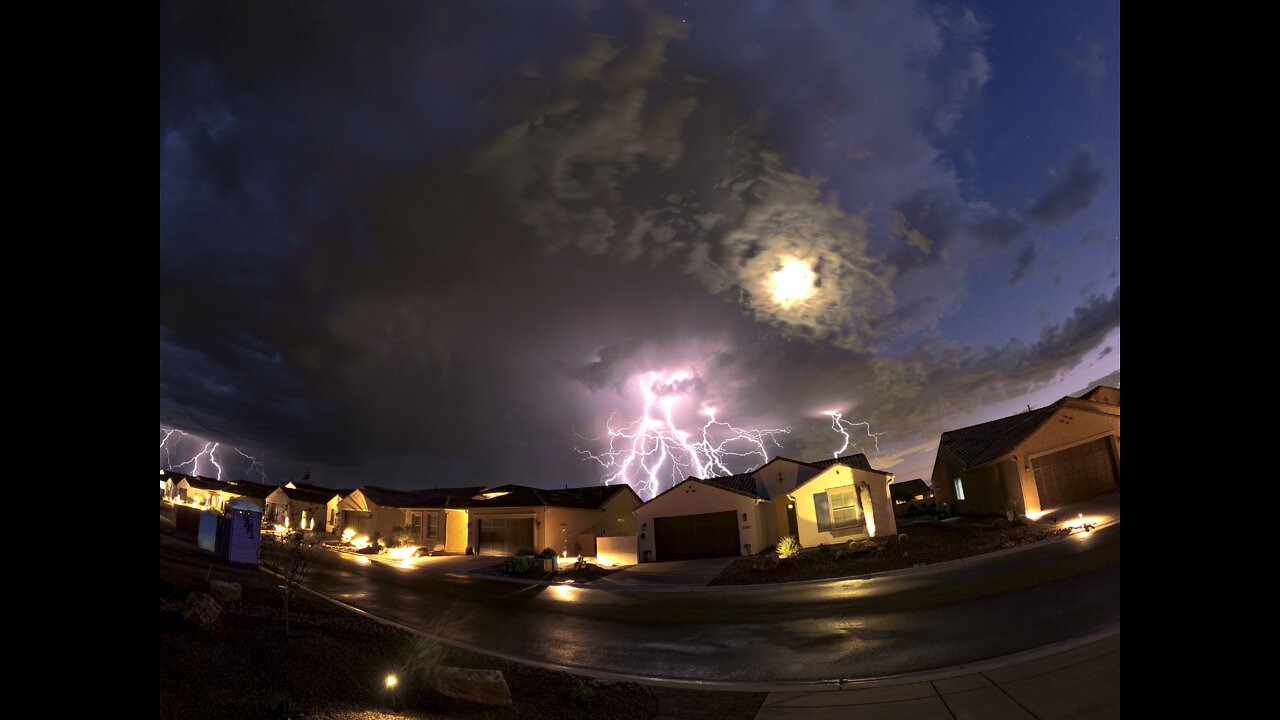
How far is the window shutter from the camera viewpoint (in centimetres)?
2767

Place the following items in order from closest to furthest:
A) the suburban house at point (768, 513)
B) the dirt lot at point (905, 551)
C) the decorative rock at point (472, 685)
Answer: the decorative rock at point (472, 685) → the dirt lot at point (905, 551) → the suburban house at point (768, 513)

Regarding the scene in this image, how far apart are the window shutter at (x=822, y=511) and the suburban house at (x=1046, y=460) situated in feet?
21.2

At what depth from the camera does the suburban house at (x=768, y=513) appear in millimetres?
26922

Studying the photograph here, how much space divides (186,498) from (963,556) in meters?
61.4

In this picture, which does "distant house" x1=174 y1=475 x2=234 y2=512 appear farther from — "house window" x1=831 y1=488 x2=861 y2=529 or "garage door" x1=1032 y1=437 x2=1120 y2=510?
"garage door" x1=1032 y1=437 x2=1120 y2=510

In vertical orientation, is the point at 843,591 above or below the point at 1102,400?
below

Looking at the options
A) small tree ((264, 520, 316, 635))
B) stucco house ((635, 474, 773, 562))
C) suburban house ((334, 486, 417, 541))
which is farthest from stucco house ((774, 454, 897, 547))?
suburban house ((334, 486, 417, 541))

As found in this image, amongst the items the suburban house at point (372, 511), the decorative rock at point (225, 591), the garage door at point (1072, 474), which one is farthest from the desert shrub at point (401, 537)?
the garage door at point (1072, 474)

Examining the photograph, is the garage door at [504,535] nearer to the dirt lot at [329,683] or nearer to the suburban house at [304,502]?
the suburban house at [304,502]

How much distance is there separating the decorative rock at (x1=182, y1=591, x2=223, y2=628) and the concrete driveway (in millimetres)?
16233

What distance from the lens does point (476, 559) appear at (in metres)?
35.8
